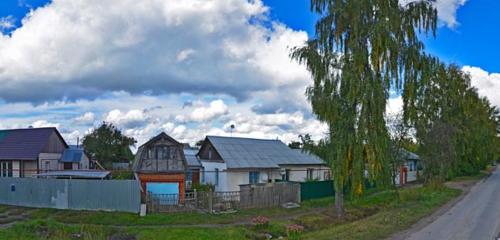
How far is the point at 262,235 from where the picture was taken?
775 inches

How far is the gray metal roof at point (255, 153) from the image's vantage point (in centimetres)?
3645

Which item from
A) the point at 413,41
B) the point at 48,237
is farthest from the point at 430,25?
the point at 48,237

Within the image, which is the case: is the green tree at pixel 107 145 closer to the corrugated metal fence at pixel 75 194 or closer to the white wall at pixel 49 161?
the white wall at pixel 49 161

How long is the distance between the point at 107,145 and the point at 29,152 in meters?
21.9

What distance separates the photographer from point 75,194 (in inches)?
1052

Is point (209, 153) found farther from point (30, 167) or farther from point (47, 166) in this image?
point (30, 167)

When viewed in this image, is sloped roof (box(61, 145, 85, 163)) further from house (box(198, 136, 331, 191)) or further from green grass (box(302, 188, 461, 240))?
green grass (box(302, 188, 461, 240))

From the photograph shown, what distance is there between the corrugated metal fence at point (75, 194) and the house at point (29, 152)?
1320 cm

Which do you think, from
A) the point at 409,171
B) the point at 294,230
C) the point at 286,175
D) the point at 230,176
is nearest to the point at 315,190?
the point at 230,176

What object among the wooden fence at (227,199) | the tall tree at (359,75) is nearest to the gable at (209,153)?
the wooden fence at (227,199)

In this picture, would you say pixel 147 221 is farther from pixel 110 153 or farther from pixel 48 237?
pixel 110 153

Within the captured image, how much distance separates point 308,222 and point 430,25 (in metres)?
12.2

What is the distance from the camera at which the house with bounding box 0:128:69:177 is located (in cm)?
4294

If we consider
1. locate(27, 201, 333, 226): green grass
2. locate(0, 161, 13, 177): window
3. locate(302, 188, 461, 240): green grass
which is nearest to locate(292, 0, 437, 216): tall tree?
locate(302, 188, 461, 240): green grass
